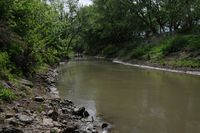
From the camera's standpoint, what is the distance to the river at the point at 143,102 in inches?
563

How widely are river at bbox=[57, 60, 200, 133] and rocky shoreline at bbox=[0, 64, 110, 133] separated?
43.7 inches

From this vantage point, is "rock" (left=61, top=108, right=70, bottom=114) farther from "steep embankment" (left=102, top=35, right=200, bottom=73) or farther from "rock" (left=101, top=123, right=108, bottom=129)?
"steep embankment" (left=102, top=35, right=200, bottom=73)

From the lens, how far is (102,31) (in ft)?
236

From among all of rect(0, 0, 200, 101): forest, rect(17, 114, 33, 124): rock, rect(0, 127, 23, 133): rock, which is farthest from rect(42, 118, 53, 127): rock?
rect(0, 0, 200, 101): forest

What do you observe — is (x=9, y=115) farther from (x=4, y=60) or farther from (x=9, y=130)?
(x=4, y=60)

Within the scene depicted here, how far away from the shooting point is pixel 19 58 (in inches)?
845

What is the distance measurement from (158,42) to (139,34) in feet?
48.1

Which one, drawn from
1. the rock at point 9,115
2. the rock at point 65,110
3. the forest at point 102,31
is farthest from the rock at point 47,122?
the forest at point 102,31

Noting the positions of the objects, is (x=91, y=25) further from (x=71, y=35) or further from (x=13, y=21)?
(x=13, y=21)

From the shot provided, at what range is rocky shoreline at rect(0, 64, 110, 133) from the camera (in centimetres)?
1109

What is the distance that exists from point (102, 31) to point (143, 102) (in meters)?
53.6

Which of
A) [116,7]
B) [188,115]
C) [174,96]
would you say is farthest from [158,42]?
[188,115]

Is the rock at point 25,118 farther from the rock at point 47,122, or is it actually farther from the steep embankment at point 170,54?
the steep embankment at point 170,54

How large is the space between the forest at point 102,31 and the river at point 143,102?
4.09 meters
